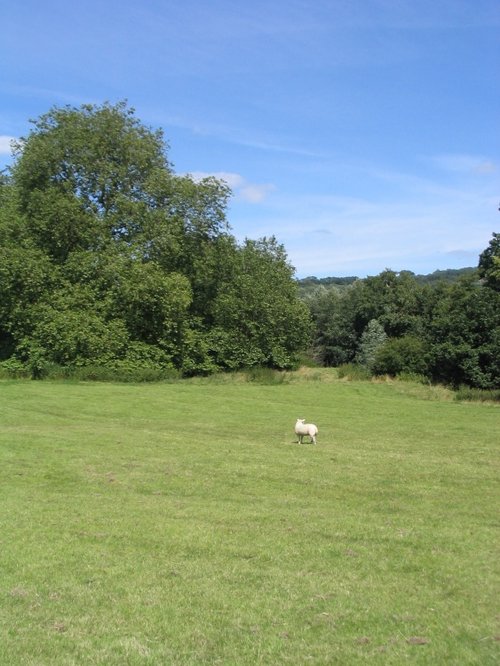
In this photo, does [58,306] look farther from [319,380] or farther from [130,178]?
[319,380]

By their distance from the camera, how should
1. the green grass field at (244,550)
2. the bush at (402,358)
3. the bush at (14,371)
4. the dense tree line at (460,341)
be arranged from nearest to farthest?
the green grass field at (244,550) < the bush at (14,371) < the dense tree line at (460,341) < the bush at (402,358)

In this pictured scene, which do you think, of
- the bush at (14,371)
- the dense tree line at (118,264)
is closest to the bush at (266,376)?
the dense tree line at (118,264)

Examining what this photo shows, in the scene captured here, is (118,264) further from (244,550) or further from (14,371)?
(244,550)

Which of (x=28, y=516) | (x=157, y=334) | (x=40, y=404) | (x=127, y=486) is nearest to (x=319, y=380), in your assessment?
(x=157, y=334)

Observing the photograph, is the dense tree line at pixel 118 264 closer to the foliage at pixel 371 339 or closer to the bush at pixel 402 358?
the bush at pixel 402 358

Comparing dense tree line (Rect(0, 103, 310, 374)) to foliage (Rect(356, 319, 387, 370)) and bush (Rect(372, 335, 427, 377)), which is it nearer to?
bush (Rect(372, 335, 427, 377))

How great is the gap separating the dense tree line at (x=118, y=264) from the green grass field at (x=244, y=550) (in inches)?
840

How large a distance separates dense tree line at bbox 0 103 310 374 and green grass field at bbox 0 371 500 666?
70.0 feet

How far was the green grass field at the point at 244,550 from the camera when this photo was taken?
19.0 ft

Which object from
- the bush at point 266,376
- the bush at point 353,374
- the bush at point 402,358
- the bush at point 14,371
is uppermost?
the bush at point 402,358

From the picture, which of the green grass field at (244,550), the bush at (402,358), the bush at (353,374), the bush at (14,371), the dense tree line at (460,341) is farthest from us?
the bush at (402,358)

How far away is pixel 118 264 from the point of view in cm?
4084

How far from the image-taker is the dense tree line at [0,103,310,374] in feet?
133

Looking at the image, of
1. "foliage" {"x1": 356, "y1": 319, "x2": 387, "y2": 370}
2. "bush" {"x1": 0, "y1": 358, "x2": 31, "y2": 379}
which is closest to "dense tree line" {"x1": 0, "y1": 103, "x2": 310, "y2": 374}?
"bush" {"x1": 0, "y1": 358, "x2": 31, "y2": 379}
